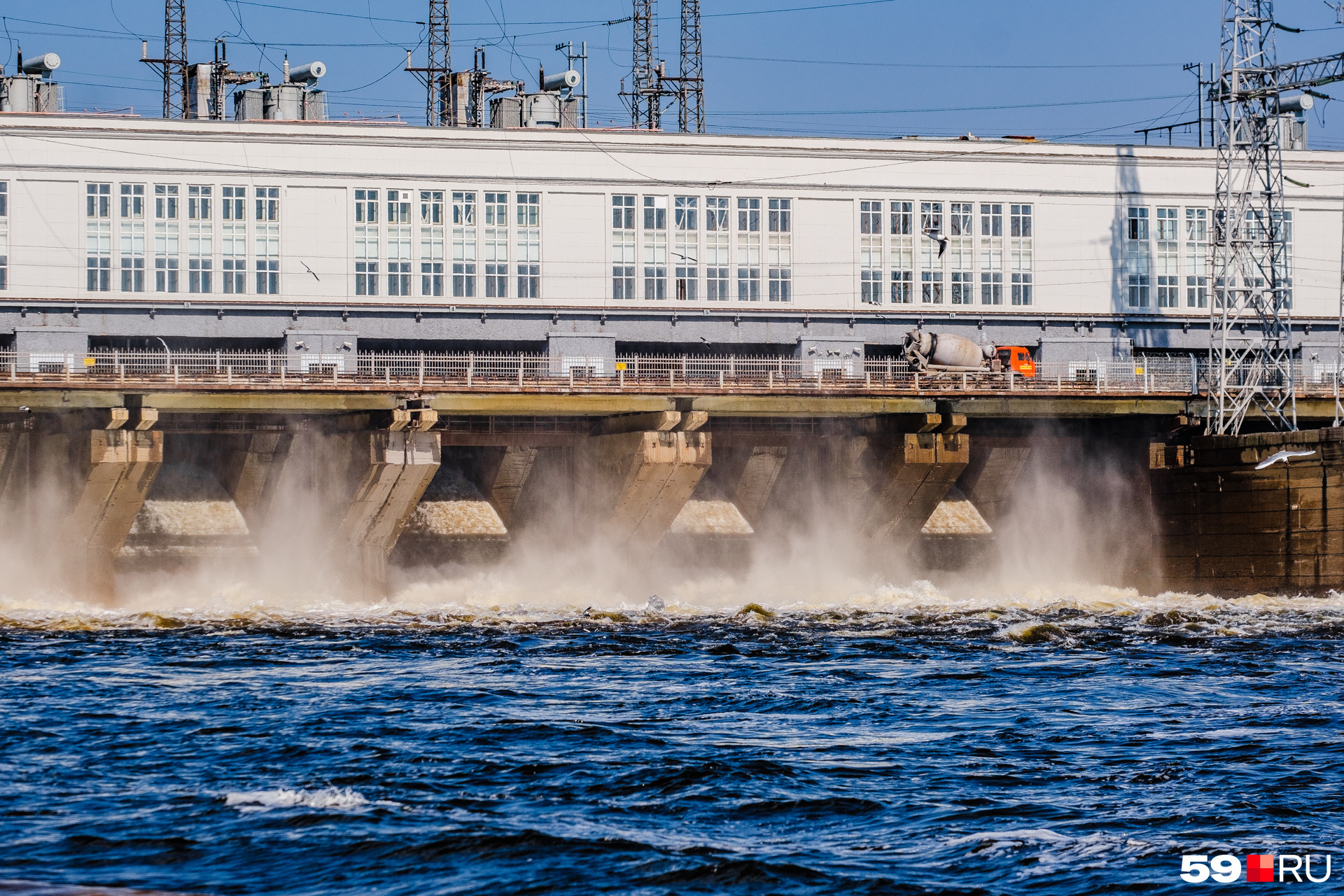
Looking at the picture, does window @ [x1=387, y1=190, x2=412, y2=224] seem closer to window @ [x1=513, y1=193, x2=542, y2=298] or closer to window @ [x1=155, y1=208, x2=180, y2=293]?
window @ [x1=513, y1=193, x2=542, y2=298]

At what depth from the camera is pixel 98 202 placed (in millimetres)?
71625

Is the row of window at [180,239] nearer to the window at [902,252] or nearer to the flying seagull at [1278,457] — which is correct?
the window at [902,252]

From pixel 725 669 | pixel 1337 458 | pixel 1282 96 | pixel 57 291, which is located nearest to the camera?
pixel 725 669

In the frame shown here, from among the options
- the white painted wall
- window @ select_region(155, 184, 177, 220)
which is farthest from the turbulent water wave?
window @ select_region(155, 184, 177, 220)

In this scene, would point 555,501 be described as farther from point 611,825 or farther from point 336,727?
point 611,825

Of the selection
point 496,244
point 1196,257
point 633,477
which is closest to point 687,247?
point 496,244

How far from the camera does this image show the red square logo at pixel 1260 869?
1695 cm

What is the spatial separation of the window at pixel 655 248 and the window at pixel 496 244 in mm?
7221

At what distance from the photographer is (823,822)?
1936cm

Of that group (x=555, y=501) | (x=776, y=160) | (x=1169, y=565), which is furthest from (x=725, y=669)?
(x=776, y=160)

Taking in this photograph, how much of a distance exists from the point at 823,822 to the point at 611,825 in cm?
279

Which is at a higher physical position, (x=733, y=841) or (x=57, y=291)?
(x=57, y=291)

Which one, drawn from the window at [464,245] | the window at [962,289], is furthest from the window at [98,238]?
the window at [962,289]

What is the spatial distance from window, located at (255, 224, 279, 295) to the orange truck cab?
36.0m
